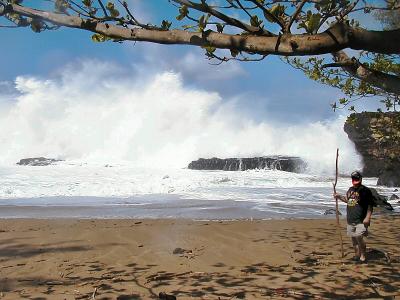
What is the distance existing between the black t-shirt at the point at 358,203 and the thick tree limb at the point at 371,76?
250 centimetres

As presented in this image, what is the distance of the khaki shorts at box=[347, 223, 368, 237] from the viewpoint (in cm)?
688

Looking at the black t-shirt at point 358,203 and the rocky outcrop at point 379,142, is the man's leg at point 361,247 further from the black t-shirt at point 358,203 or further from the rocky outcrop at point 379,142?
the rocky outcrop at point 379,142

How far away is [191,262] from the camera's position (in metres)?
7.03

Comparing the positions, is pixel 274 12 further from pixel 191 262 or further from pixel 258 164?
pixel 258 164

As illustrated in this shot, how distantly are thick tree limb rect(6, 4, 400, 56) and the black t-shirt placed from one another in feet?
13.8

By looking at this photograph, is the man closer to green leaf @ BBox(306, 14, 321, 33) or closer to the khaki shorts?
the khaki shorts

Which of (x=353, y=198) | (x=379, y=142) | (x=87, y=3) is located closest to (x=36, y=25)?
(x=87, y=3)

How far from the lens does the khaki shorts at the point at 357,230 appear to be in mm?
6875

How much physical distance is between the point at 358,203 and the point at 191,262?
2.62 metres

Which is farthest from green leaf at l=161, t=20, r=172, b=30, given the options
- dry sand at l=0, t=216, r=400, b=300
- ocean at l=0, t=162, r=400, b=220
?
ocean at l=0, t=162, r=400, b=220

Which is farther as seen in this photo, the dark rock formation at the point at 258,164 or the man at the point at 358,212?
the dark rock formation at the point at 258,164

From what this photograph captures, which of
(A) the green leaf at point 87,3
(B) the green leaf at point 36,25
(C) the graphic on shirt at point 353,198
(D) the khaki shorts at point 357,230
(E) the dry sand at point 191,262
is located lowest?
(E) the dry sand at point 191,262

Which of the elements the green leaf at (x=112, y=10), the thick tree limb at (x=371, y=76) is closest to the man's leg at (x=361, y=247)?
the thick tree limb at (x=371, y=76)

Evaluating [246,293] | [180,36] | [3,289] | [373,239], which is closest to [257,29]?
[180,36]
